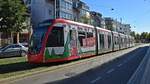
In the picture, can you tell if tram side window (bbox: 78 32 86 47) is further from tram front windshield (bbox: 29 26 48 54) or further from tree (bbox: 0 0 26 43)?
tree (bbox: 0 0 26 43)

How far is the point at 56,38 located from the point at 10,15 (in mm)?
29194

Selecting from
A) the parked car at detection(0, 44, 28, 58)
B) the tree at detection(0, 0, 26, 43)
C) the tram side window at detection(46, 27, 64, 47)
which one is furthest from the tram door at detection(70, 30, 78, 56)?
the tree at detection(0, 0, 26, 43)

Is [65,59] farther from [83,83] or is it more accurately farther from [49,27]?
[83,83]

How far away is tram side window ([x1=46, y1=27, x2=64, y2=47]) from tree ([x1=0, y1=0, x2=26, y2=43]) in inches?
1101

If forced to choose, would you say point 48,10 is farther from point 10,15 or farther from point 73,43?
point 73,43

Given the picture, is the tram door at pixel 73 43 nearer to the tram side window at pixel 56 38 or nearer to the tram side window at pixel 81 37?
the tram side window at pixel 81 37

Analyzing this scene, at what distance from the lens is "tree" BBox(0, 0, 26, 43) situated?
51.2 m

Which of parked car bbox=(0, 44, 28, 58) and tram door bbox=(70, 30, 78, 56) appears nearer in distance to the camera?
tram door bbox=(70, 30, 78, 56)

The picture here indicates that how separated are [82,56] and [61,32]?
5.61 meters

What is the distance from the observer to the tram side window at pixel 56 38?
2358 cm

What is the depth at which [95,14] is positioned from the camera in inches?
5261

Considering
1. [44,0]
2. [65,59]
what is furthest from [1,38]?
[65,59]

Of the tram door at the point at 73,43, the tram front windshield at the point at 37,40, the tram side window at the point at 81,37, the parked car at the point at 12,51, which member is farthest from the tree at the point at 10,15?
the tram front windshield at the point at 37,40

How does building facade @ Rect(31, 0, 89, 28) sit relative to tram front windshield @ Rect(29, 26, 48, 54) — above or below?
above
